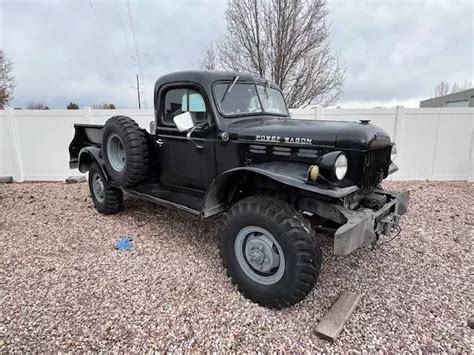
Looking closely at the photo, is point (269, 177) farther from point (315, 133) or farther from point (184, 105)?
point (184, 105)

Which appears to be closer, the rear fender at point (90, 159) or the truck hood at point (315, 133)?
the truck hood at point (315, 133)

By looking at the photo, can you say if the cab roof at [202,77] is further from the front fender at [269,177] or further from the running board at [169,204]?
the running board at [169,204]

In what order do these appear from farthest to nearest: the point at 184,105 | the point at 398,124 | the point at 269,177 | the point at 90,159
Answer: the point at 398,124 < the point at 90,159 < the point at 184,105 < the point at 269,177

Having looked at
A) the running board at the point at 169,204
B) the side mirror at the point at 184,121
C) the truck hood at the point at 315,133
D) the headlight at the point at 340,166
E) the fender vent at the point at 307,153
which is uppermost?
the side mirror at the point at 184,121

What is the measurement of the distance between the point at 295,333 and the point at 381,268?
1441 mm

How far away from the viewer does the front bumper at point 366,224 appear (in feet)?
7.30

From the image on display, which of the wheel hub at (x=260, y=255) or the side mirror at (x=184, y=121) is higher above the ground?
the side mirror at (x=184, y=121)

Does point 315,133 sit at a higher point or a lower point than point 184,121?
lower

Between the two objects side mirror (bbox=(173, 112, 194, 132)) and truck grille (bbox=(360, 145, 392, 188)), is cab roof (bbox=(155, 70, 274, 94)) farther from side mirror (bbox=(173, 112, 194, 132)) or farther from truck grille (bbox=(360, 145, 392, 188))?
truck grille (bbox=(360, 145, 392, 188))

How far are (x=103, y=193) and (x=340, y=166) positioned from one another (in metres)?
3.80

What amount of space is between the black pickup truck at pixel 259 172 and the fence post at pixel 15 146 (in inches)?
180

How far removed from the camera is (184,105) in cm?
353

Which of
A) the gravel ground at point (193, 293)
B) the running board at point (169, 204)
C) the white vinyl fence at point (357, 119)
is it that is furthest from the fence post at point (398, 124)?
the running board at point (169, 204)

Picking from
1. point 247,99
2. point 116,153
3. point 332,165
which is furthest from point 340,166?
point 116,153
